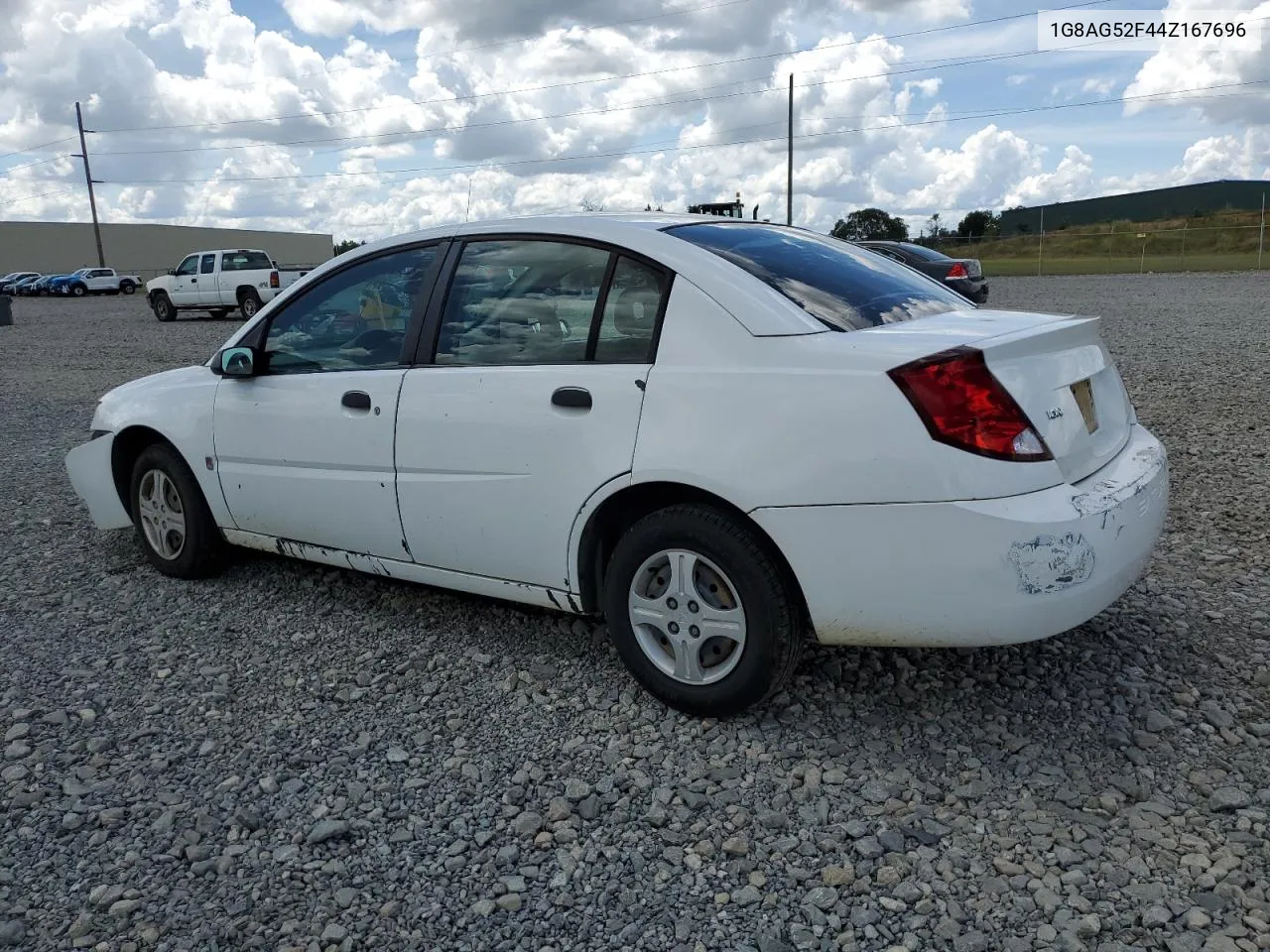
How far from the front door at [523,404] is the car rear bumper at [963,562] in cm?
69

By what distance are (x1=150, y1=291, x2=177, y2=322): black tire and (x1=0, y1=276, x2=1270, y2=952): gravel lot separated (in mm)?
24179

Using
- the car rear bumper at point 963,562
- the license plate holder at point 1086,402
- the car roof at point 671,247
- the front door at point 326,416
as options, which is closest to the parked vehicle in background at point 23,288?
the front door at point 326,416

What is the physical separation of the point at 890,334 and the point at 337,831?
2.13m

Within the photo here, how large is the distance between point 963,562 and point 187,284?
87.3 feet

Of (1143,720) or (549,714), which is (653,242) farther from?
(1143,720)

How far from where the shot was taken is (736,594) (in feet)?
10.4

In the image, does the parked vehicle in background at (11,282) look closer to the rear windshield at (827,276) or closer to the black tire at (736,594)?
the rear windshield at (827,276)

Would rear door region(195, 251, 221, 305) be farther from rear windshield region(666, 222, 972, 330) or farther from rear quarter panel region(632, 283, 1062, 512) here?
rear quarter panel region(632, 283, 1062, 512)

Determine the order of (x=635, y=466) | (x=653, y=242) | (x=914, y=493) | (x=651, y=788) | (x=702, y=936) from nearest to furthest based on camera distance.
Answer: (x=702, y=936) < (x=914, y=493) < (x=651, y=788) < (x=635, y=466) < (x=653, y=242)

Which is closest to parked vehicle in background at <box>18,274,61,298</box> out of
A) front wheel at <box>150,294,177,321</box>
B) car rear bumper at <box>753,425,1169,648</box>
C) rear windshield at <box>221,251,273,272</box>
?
front wheel at <box>150,294,177,321</box>

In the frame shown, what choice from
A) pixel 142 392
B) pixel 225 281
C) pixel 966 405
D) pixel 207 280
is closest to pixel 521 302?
pixel 966 405

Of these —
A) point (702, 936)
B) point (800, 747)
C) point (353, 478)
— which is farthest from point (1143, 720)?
point (353, 478)

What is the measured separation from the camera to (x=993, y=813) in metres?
2.85

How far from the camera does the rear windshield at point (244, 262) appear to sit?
83.8 feet
